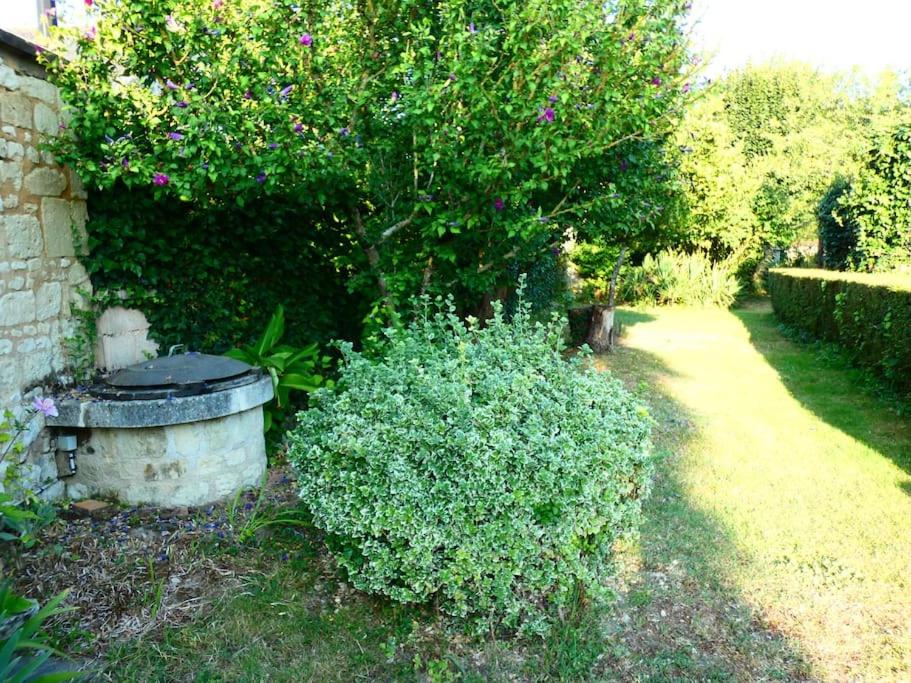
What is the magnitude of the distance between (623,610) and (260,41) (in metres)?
3.84

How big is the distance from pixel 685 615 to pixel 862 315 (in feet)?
20.4

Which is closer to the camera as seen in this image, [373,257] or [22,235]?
[22,235]

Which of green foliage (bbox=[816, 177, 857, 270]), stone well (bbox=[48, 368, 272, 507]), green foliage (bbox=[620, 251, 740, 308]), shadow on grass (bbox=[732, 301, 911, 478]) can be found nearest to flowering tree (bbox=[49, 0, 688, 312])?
stone well (bbox=[48, 368, 272, 507])

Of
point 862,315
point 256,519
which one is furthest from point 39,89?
point 862,315

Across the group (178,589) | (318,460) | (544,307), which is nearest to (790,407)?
(544,307)

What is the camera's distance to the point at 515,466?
2678 millimetres

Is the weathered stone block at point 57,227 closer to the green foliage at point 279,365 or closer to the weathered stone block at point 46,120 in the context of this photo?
the weathered stone block at point 46,120

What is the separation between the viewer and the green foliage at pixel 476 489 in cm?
263

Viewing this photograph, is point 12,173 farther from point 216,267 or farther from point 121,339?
point 216,267

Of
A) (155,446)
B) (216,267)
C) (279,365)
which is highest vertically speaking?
(216,267)

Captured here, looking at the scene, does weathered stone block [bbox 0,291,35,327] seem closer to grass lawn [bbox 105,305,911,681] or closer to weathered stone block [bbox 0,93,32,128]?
weathered stone block [bbox 0,93,32,128]

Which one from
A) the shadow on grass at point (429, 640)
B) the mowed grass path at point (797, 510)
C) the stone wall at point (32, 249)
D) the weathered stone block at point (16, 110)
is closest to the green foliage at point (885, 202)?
the mowed grass path at point (797, 510)

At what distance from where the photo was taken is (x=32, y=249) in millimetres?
3721

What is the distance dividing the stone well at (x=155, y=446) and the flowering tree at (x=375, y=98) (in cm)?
127
